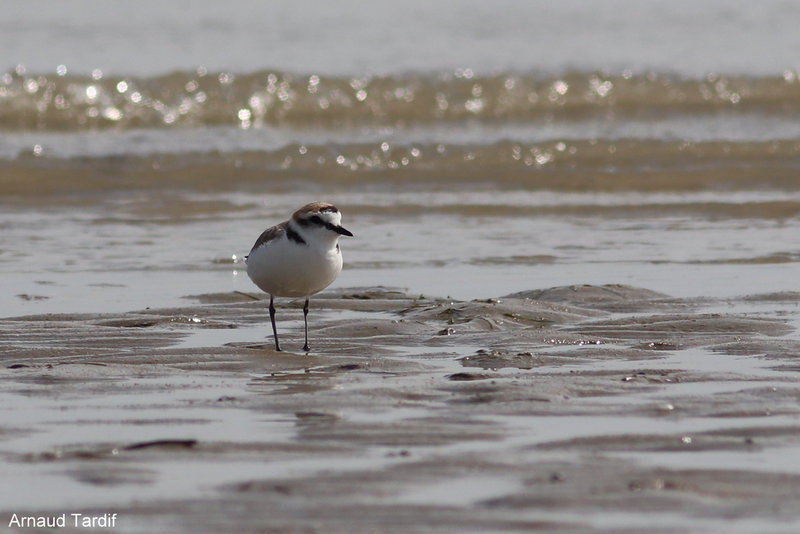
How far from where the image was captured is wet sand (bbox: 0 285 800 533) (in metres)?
3.58

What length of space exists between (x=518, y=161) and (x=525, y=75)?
533 centimetres

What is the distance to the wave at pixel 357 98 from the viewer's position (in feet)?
55.4

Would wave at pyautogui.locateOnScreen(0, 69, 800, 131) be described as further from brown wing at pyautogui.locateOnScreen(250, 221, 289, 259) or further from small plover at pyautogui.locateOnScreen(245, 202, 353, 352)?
small plover at pyautogui.locateOnScreen(245, 202, 353, 352)

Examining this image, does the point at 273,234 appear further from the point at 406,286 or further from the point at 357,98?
the point at 357,98

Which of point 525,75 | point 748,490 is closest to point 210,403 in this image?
point 748,490

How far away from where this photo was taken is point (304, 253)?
6.37 m

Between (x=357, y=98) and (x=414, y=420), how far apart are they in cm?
1362

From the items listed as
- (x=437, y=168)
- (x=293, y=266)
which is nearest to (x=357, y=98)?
(x=437, y=168)

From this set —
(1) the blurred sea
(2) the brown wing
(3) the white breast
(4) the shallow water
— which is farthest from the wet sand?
(1) the blurred sea

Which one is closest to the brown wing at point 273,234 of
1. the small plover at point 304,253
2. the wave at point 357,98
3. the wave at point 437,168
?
the small plover at point 304,253

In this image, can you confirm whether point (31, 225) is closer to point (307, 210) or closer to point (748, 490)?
point (307, 210)

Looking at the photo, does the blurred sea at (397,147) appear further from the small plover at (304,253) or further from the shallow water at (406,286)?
the small plover at (304,253)

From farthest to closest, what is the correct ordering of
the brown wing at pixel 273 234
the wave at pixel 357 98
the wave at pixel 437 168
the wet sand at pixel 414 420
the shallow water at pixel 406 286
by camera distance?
the wave at pixel 357 98, the wave at pixel 437 168, the brown wing at pixel 273 234, the shallow water at pixel 406 286, the wet sand at pixel 414 420

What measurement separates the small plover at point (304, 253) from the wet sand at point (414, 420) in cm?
33
